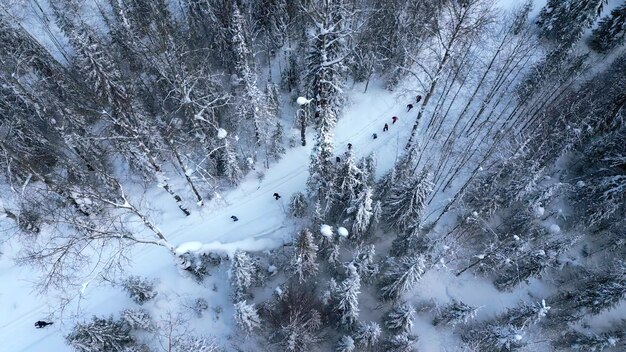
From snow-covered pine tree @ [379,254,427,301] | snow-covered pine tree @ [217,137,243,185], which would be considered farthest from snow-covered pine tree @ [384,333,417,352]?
snow-covered pine tree @ [217,137,243,185]

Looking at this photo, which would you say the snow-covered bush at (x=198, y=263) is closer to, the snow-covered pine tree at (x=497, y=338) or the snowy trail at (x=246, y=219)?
the snowy trail at (x=246, y=219)

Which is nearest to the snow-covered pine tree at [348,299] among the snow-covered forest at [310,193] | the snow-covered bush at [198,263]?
the snow-covered forest at [310,193]

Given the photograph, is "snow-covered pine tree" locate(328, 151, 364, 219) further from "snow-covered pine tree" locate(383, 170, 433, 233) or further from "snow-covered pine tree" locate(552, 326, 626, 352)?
"snow-covered pine tree" locate(552, 326, 626, 352)

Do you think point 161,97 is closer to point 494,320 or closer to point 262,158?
point 262,158

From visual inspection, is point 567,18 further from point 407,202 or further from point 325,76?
point 407,202

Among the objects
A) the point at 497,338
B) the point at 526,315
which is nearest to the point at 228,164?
the point at 497,338
